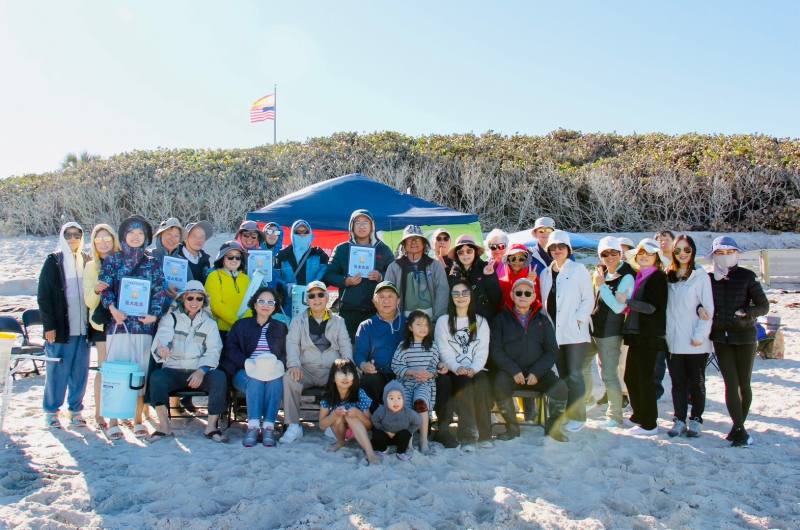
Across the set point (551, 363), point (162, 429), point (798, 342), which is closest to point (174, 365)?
point (162, 429)

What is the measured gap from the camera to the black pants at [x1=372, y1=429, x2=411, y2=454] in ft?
15.4

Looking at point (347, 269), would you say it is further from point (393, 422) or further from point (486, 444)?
point (486, 444)

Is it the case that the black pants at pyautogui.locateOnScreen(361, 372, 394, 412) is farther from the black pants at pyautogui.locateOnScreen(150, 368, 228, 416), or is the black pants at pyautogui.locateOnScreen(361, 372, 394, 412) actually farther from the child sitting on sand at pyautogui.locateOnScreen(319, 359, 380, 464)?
the black pants at pyautogui.locateOnScreen(150, 368, 228, 416)

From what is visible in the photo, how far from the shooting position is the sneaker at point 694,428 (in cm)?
513

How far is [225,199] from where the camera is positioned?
19.5m

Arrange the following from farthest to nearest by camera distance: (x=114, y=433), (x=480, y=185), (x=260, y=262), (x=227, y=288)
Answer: (x=480, y=185), (x=260, y=262), (x=227, y=288), (x=114, y=433)

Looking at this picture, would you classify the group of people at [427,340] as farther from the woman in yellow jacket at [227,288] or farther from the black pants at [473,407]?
the woman in yellow jacket at [227,288]

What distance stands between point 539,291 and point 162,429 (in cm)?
326

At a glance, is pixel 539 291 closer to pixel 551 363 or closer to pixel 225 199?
pixel 551 363

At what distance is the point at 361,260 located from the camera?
583 centimetres

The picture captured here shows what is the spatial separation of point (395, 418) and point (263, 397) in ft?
3.57

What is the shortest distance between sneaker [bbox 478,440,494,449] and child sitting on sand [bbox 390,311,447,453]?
0.46m

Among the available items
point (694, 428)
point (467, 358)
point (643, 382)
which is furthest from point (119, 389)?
point (694, 428)

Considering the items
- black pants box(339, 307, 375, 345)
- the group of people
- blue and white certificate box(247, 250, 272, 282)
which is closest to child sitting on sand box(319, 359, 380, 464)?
the group of people
